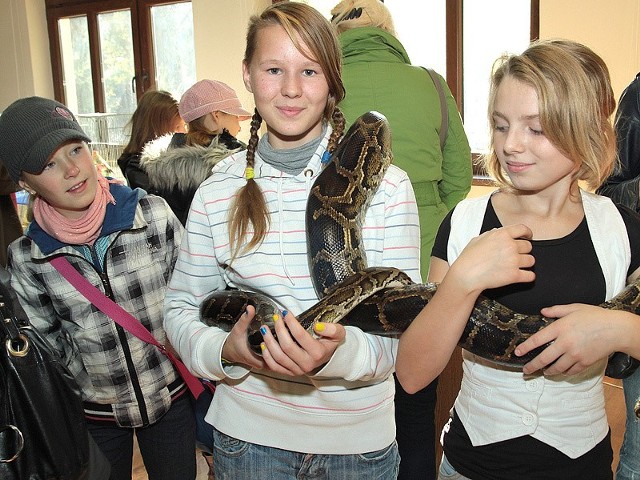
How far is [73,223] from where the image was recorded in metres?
2.05

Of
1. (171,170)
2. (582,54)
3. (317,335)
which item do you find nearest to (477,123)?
(171,170)

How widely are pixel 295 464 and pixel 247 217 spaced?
0.61 meters

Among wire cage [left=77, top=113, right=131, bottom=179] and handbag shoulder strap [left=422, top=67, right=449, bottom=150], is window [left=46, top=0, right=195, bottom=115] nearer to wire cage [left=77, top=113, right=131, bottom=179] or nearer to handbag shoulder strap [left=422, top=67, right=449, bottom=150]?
wire cage [left=77, top=113, right=131, bottom=179]

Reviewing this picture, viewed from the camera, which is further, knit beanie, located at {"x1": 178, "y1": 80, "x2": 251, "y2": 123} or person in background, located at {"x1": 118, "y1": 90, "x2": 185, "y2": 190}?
person in background, located at {"x1": 118, "y1": 90, "x2": 185, "y2": 190}

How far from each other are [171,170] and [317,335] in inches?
85.8

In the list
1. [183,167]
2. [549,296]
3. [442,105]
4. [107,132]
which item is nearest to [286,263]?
[549,296]

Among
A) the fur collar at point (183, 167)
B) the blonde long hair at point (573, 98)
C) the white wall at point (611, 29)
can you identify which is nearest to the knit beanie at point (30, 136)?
the fur collar at point (183, 167)

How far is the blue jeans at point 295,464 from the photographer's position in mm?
1564

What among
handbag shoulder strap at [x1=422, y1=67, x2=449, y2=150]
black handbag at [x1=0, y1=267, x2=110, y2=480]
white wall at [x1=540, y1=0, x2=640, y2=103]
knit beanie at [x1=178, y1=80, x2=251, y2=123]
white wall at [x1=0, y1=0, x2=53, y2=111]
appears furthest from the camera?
white wall at [x1=0, y1=0, x2=53, y2=111]

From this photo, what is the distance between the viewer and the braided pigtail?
1.54 metres

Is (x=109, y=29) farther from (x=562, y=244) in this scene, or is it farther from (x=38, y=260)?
(x=562, y=244)

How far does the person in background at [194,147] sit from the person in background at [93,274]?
3.62 ft

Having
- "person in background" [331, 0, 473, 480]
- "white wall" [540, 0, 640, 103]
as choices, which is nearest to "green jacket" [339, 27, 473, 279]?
"person in background" [331, 0, 473, 480]

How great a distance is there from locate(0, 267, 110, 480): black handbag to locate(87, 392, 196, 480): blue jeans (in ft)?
1.10
